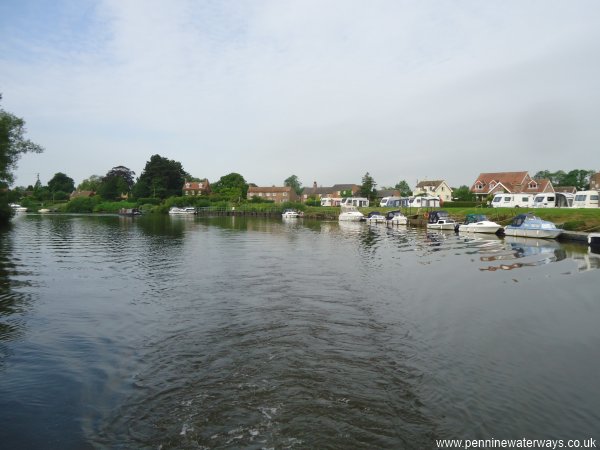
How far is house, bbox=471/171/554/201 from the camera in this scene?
316ft

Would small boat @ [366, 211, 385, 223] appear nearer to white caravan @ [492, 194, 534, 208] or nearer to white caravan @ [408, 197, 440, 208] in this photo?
white caravan @ [408, 197, 440, 208]

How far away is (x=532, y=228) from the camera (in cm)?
4028

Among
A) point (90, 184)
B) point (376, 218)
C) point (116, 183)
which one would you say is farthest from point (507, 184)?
point (90, 184)

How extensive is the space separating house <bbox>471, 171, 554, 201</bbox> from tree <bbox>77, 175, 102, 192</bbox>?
153557 millimetres

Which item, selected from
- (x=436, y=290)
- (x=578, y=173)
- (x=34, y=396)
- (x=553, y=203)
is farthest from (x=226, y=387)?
(x=578, y=173)

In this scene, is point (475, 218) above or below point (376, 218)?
above

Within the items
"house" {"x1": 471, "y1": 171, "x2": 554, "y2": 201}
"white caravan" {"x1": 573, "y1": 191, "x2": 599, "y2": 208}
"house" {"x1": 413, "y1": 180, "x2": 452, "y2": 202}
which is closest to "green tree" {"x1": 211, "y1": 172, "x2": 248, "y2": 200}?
"house" {"x1": 413, "y1": 180, "x2": 452, "y2": 202}

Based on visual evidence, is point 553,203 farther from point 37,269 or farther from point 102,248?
point 37,269

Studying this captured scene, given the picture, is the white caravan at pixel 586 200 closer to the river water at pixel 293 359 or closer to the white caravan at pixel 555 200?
the white caravan at pixel 555 200

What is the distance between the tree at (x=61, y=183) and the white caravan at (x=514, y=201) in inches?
6918

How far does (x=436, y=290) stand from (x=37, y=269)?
70.4ft

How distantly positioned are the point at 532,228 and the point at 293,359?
38.7 m

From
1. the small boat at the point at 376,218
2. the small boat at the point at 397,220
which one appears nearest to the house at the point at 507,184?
the small boat at the point at 376,218

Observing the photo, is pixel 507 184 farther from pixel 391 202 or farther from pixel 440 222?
pixel 440 222
